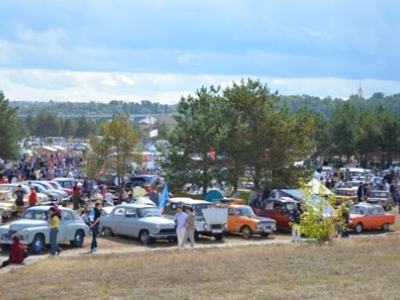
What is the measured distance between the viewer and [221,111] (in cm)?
4403

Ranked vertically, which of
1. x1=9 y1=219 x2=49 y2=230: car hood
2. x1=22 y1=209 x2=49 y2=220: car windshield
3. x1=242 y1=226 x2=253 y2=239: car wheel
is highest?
x1=22 y1=209 x2=49 y2=220: car windshield

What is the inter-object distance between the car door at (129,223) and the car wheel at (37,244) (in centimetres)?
431

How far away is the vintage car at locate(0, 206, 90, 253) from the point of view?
24.8 metres

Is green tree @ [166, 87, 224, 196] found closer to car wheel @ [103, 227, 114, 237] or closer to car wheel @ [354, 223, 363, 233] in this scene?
car wheel @ [354, 223, 363, 233]

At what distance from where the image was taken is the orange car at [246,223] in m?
31.5

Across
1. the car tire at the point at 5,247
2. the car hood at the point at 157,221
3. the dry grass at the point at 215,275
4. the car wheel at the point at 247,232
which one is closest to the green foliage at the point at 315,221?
the dry grass at the point at 215,275

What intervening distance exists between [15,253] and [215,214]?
10015 mm

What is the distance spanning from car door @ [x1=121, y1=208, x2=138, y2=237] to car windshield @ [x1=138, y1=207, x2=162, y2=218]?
0.88 ft

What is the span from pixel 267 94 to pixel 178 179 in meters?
7.40

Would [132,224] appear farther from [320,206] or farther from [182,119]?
[182,119]

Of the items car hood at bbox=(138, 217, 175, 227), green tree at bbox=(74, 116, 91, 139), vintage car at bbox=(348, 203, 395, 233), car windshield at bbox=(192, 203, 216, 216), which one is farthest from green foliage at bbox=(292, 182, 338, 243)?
green tree at bbox=(74, 116, 91, 139)

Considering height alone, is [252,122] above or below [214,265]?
above

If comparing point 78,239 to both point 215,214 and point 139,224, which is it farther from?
point 215,214

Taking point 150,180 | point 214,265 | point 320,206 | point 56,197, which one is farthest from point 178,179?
point 214,265
